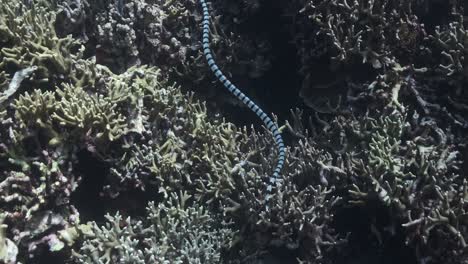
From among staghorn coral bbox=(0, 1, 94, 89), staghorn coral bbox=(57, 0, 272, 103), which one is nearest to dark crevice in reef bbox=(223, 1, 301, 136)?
staghorn coral bbox=(57, 0, 272, 103)

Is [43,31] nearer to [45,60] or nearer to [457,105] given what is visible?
[45,60]

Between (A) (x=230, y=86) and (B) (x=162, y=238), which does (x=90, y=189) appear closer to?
(B) (x=162, y=238)

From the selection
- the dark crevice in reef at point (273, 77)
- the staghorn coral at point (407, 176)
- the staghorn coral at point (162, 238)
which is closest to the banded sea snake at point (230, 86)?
the dark crevice in reef at point (273, 77)

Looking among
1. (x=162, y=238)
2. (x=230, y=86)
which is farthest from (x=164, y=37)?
(x=162, y=238)

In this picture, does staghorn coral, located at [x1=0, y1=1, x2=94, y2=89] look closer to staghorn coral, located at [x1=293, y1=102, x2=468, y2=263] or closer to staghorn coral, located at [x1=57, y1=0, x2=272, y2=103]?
staghorn coral, located at [x1=57, y1=0, x2=272, y2=103]

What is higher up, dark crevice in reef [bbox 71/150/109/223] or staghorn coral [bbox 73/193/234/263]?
dark crevice in reef [bbox 71/150/109/223]

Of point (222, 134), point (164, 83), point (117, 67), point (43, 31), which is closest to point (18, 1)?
point (43, 31)
